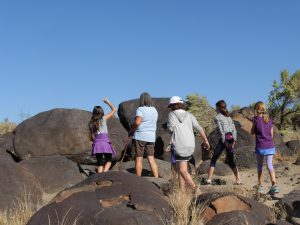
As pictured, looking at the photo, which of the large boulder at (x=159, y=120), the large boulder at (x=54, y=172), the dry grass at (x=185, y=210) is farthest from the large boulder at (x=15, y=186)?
the large boulder at (x=159, y=120)

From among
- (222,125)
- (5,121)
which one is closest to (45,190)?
(222,125)

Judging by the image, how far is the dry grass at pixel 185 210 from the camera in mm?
6465

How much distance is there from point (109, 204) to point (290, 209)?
9.99ft

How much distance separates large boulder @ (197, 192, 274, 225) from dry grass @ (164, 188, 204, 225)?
106 mm

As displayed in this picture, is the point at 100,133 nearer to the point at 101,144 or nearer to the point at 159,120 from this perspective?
the point at 101,144

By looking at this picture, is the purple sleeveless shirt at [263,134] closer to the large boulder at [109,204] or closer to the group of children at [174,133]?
the group of children at [174,133]

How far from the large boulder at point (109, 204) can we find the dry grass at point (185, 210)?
0.16m

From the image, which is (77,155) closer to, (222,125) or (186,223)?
(222,125)

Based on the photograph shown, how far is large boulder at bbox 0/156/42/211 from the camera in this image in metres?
8.55

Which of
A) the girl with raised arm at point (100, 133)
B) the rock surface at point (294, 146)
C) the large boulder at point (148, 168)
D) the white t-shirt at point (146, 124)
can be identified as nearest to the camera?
the white t-shirt at point (146, 124)

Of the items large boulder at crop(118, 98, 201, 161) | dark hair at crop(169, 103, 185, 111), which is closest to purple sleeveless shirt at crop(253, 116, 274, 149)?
dark hair at crop(169, 103, 185, 111)

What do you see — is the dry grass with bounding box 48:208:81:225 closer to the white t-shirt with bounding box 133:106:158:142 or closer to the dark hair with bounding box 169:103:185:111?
the dark hair with bounding box 169:103:185:111

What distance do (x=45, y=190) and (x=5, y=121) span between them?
617 inches

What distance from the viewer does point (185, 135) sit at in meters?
8.51
